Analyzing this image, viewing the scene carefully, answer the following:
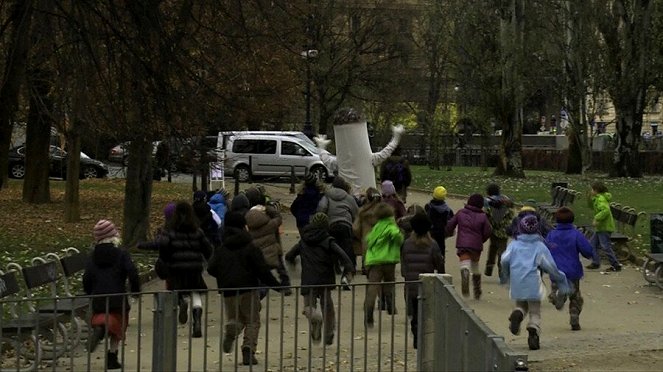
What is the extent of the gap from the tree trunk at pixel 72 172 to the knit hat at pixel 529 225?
11.6 m

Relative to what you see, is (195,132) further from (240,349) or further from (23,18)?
(240,349)

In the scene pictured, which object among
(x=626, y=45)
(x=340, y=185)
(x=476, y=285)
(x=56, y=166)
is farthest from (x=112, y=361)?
(x=56, y=166)

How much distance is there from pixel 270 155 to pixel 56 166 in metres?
8.83

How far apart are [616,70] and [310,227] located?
3538 cm

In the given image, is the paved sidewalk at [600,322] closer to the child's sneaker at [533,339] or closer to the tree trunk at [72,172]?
the child's sneaker at [533,339]

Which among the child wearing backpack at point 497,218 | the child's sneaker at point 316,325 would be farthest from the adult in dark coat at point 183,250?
the child wearing backpack at point 497,218

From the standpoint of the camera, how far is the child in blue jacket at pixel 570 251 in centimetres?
1362

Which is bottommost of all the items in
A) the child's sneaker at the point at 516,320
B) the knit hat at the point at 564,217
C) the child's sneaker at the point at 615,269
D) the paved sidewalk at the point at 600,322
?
the paved sidewalk at the point at 600,322

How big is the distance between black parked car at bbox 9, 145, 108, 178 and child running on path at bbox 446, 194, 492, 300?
1328 inches

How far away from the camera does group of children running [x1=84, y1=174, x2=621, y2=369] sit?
10.6m

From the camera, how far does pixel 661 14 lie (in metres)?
46.0

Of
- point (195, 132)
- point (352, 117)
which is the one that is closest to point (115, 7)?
point (195, 132)

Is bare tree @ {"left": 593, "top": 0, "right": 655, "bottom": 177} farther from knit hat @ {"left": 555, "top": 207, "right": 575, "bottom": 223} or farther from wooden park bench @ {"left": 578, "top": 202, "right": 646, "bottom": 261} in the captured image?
knit hat @ {"left": 555, "top": 207, "right": 575, "bottom": 223}

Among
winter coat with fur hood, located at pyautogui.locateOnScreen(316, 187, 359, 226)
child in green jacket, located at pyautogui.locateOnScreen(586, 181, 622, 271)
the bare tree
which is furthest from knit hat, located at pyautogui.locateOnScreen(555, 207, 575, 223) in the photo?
the bare tree
